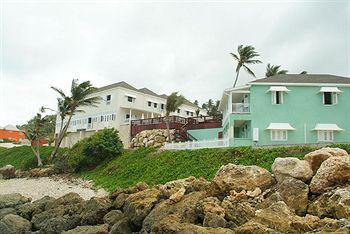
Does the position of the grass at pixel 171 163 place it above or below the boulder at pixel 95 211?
above

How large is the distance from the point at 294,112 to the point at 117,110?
2268 centimetres

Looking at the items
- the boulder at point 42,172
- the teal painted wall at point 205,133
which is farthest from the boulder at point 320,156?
the boulder at point 42,172

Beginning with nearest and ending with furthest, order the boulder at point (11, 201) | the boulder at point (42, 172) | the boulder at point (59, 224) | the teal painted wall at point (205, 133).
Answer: the boulder at point (59, 224) → the boulder at point (11, 201) → the boulder at point (42, 172) → the teal painted wall at point (205, 133)

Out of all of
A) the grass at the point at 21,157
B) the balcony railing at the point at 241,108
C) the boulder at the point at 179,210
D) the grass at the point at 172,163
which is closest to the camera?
the boulder at the point at 179,210

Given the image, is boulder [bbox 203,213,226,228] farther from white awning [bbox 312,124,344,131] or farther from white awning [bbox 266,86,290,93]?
white awning [bbox 312,124,344,131]

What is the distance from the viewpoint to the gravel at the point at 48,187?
902 inches

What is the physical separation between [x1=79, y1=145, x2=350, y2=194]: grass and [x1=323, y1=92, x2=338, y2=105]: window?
27.8 ft

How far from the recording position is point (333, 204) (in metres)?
8.77

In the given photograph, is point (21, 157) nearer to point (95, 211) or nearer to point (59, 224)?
point (59, 224)

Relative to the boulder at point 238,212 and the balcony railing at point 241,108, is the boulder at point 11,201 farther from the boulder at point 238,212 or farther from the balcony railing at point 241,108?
the balcony railing at point 241,108

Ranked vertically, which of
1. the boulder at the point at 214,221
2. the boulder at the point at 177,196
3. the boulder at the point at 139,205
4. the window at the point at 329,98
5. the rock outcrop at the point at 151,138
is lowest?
the boulder at the point at 139,205

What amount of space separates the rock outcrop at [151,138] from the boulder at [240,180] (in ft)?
72.7

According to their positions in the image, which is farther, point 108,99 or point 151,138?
point 108,99

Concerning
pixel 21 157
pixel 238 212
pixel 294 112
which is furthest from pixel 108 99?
pixel 238 212
